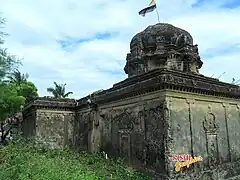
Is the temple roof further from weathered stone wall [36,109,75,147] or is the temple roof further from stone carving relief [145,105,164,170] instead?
weathered stone wall [36,109,75,147]

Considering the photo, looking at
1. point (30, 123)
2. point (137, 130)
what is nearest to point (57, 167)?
point (137, 130)

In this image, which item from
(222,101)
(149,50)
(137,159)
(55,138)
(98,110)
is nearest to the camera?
(137,159)

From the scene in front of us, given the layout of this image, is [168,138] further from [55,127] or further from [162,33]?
[55,127]

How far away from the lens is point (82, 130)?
1328cm

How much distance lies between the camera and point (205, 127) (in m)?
8.80

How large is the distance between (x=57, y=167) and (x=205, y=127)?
4.94 metres

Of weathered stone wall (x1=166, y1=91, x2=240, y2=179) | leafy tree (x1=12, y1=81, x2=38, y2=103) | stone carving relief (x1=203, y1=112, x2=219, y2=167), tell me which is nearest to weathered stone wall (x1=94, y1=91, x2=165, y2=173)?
weathered stone wall (x1=166, y1=91, x2=240, y2=179)

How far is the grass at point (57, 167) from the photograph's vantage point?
6276mm

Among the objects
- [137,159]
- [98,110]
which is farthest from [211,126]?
[98,110]

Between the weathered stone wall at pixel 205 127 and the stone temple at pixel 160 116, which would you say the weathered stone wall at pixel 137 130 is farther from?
the weathered stone wall at pixel 205 127

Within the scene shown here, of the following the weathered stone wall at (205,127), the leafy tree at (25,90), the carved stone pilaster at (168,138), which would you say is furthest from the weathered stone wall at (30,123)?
the weathered stone wall at (205,127)

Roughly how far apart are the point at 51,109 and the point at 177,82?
7853 mm

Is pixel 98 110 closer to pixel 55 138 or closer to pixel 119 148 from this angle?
pixel 119 148

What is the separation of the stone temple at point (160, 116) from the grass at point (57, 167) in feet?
1.91
